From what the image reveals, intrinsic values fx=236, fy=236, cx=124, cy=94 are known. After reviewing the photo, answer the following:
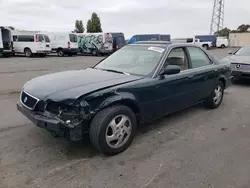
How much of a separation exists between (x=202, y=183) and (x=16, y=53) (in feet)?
74.5

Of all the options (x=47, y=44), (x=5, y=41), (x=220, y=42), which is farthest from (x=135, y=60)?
(x=220, y=42)

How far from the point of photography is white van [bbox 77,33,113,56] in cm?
2389

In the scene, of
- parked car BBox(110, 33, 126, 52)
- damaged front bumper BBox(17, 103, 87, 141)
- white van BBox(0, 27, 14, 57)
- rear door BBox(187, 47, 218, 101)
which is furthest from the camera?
parked car BBox(110, 33, 126, 52)

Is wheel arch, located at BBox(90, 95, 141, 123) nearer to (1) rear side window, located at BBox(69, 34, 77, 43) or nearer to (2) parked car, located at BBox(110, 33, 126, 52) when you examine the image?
(1) rear side window, located at BBox(69, 34, 77, 43)

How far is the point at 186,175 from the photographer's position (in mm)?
2854

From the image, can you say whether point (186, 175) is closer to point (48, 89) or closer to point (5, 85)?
point (48, 89)

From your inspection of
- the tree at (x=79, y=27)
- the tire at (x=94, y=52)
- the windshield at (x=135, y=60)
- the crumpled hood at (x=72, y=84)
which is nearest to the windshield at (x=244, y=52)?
the windshield at (x=135, y=60)

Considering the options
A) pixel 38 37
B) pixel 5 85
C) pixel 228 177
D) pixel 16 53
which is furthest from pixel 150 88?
pixel 16 53

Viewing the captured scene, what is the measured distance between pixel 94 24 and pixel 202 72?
42.3m

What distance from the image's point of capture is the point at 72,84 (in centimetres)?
325

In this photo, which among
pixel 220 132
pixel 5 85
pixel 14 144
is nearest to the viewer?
pixel 14 144

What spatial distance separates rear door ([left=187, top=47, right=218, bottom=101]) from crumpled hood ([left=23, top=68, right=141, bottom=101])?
1.60m

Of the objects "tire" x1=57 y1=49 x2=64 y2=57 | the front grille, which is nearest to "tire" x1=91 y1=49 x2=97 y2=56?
"tire" x1=57 y1=49 x2=64 y2=57

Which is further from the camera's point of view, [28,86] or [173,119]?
[173,119]
